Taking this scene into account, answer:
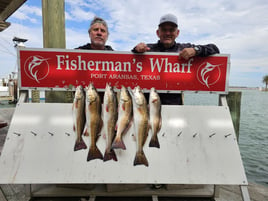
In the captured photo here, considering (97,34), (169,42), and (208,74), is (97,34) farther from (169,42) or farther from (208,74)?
(208,74)

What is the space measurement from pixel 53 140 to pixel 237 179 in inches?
89.5

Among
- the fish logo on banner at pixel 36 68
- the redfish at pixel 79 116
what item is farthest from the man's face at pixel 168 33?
the fish logo on banner at pixel 36 68

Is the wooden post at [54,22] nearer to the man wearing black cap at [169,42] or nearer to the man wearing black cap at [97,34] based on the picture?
the man wearing black cap at [97,34]

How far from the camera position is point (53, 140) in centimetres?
214

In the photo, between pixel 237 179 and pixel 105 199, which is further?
pixel 105 199

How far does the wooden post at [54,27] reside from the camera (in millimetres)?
2768

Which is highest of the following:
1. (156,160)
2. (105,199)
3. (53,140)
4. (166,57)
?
(166,57)

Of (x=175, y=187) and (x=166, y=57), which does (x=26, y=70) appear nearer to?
(x=166, y=57)

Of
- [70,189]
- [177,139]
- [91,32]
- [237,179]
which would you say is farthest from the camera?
[91,32]

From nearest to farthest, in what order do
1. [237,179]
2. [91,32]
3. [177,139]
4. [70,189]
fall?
[237,179], [177,139], [70,189], [91,32]

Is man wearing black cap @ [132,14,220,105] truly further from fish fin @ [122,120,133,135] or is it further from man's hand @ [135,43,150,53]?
fish fin @ [122,120,133,135]

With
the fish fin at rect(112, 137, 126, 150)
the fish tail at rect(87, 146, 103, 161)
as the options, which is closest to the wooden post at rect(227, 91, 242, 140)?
the fish fin at rect(112, 137, 126, 150)

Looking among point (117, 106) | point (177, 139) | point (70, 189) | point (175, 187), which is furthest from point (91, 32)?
point (175, 187)

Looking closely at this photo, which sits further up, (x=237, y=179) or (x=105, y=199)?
(x=237, y=179)
